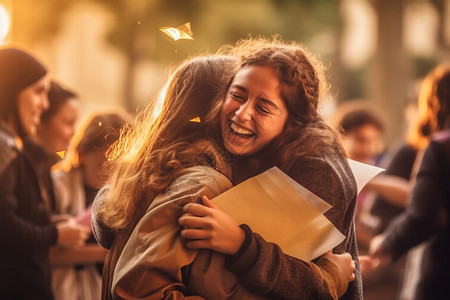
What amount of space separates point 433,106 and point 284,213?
2.53m

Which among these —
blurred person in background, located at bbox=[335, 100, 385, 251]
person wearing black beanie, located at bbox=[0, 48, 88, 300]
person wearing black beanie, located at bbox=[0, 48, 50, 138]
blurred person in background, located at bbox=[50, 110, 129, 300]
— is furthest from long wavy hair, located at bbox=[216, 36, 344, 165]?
blurred person in background, located at bbox=[335, 100, 385, 251]

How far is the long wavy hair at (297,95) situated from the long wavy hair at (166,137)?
12 cm

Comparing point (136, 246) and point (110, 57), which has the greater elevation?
point (136, 246)

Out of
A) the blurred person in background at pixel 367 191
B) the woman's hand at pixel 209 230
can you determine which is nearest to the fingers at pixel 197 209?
the woman's hand at pixel 209 230

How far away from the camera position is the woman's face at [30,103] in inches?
139

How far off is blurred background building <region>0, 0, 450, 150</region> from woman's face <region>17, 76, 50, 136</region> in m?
1.68

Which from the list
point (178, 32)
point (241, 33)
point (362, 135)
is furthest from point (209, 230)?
point (241, 33)

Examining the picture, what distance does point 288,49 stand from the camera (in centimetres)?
207

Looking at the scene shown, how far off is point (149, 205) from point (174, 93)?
1.18ft

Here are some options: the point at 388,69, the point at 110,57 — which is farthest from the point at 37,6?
the point at 388,69

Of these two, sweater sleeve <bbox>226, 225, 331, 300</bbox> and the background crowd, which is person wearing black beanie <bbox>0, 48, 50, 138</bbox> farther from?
sweater sleeve <bbox>226, 225, 331, 300</bbox>

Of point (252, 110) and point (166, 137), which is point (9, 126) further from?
point (252, 110)

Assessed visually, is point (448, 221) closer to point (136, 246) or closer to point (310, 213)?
point (310, 213)

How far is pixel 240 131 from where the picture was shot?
6.55 ft
